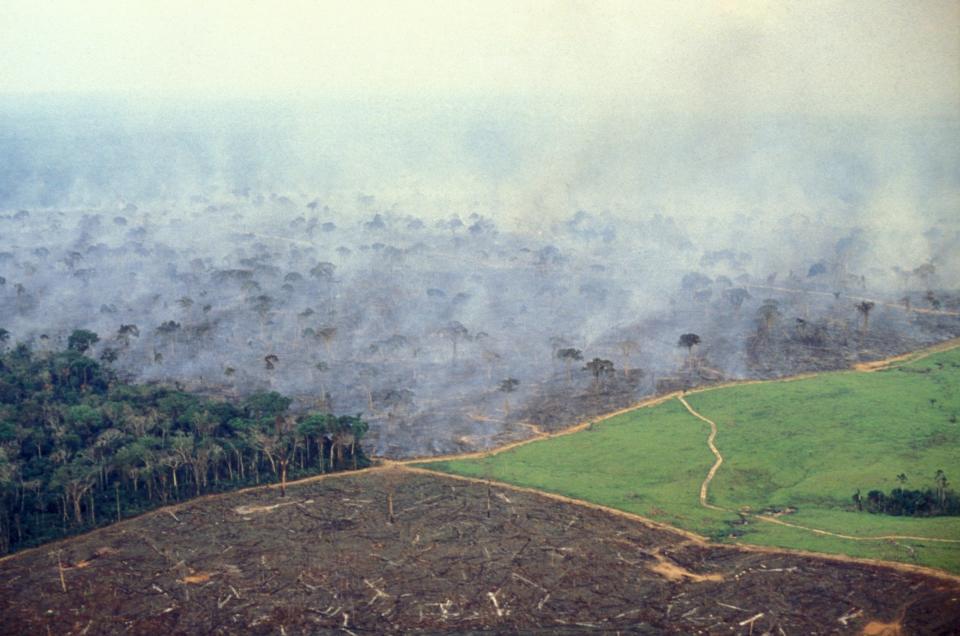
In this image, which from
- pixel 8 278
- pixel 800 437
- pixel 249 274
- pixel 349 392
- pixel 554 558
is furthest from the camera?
pixel 8 278

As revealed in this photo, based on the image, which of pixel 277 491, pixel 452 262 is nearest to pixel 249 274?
pixel 452 262

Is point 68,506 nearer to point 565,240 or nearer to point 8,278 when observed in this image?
point 8,278

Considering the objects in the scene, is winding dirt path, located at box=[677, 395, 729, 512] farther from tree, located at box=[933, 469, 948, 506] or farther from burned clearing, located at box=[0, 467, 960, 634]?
tree, located at box=[933, 469, 948, 506]

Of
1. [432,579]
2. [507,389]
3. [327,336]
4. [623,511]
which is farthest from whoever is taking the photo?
[327,336]

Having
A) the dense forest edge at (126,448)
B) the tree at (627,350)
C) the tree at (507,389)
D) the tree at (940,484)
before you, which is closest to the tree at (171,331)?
the dense forest edge at (126,448)

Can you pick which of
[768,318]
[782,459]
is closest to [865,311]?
[768,318]

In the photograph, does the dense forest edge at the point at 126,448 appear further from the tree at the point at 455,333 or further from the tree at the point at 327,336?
the tree at the point at 455,333

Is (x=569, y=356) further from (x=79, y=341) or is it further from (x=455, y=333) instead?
(x=79, y=341)
